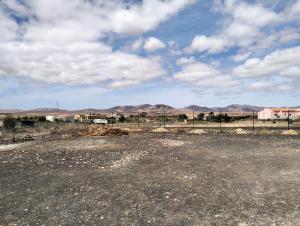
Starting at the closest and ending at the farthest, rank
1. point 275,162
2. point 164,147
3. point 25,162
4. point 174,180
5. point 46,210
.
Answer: point 46,210 < point 174,180 < point 275,162 < point 25,162 < point 164,147

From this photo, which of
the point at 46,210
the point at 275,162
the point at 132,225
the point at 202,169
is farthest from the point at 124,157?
the point at 132,225

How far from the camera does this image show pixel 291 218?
773cm

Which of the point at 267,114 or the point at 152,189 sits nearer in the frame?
the point at 152,189

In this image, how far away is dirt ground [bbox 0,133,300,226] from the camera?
26.2 feet

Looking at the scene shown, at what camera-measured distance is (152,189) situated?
10.5 m

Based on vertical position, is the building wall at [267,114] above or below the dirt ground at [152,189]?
above

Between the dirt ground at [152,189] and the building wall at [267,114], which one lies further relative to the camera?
the building wall at [267,114]

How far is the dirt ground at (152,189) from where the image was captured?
798 centimetres

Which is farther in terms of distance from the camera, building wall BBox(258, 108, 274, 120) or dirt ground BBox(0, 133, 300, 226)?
building wall BBox(258, 108, 274, 120)

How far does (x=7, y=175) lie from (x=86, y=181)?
3.65m

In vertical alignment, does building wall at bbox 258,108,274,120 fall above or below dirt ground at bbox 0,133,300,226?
above

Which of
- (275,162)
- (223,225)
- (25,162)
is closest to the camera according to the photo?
(223,225)

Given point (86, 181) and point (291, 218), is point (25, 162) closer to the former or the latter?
point (86, 181)

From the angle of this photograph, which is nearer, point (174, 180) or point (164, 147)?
point (174, 180)
